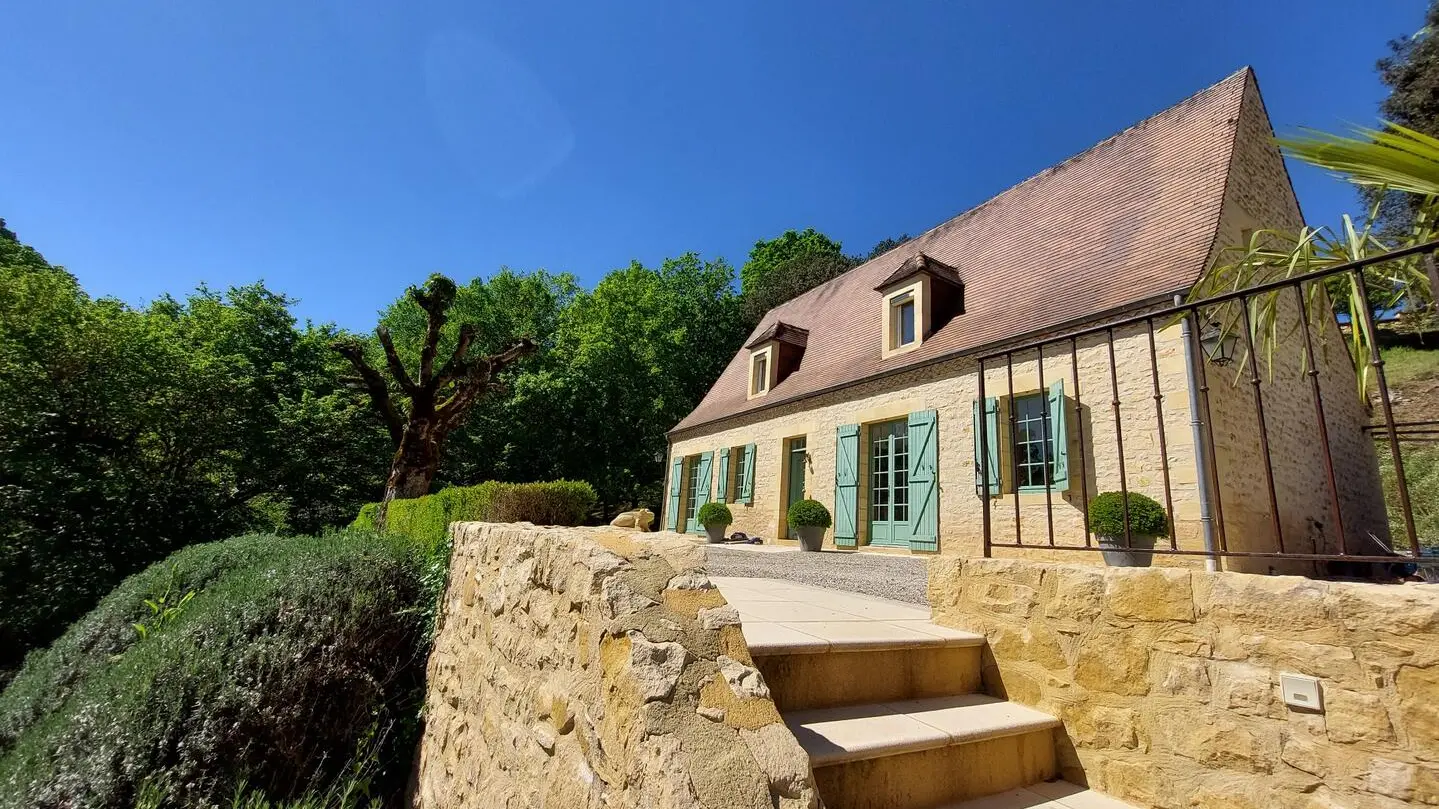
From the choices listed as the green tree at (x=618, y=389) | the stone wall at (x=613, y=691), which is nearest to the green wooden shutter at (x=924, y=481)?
the stone wall at (x=613, y=691)

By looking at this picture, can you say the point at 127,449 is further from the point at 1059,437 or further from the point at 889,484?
the point at 1059,437

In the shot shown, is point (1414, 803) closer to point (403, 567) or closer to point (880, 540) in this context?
point (403, 567)

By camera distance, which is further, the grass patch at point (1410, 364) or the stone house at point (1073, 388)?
the grass patch at point (1410, 364)

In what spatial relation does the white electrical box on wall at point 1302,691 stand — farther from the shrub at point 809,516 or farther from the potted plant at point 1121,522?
the shrub at point 809,516

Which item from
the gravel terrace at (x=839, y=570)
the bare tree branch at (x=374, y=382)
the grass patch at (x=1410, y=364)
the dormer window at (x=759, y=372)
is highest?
the grass patch at (x=1410, y=364)

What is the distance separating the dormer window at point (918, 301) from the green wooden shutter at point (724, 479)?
14.0 ft

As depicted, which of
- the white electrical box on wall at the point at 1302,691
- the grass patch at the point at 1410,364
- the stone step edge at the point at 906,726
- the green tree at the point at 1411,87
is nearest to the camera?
the white electrical box on wall at the point at 1302,691

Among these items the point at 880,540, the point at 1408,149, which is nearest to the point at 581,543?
the point at 1408,149

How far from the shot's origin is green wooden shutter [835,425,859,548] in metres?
9.34

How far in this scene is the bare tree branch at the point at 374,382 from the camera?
9547 mm

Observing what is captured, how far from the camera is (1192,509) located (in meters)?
5.84

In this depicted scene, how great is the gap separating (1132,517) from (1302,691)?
13.9 ft

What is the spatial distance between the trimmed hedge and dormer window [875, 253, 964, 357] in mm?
5756

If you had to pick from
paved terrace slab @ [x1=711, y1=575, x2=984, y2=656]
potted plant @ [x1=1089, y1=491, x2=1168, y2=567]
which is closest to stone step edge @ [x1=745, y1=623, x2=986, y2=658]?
paved terrace slab @ [x1=711, y1=575, x2=984, y2=656]
